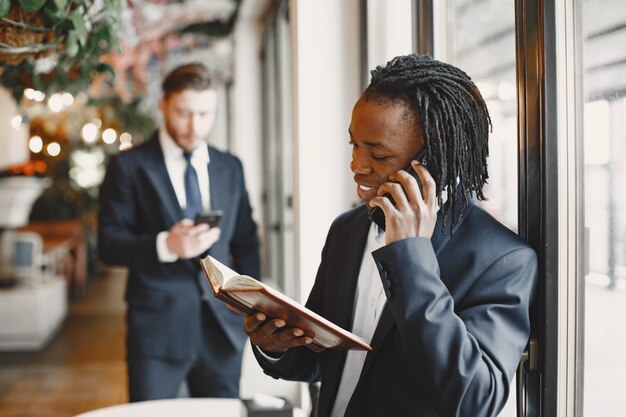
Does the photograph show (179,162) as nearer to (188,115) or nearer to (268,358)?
(188,115)

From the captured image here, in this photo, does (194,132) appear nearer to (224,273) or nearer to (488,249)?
(224,273)

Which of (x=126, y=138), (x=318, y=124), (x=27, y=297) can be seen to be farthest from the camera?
(x=126, y=138)

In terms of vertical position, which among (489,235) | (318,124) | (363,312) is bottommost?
(363,312)

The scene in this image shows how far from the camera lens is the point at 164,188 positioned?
2789 mm

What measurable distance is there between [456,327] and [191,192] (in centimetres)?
186

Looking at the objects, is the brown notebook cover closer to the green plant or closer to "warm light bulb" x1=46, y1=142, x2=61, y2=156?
the green plant

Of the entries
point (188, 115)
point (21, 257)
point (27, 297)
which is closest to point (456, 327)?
point (188, 115)

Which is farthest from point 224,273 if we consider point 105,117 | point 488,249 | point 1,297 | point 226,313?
point 105,117

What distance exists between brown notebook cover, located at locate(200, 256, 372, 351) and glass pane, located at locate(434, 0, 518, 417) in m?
0.64

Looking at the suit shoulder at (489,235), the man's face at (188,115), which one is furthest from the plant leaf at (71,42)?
the suit shoulder at (489,235)

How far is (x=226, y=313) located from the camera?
8.95ft

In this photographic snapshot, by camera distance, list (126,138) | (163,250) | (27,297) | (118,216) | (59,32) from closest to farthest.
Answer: (59,32)
(163,250)
(118,216)
(27,297)
(126,138)

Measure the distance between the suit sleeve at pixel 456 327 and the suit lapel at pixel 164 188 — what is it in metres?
1.68

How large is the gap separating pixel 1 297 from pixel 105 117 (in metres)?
4.63
